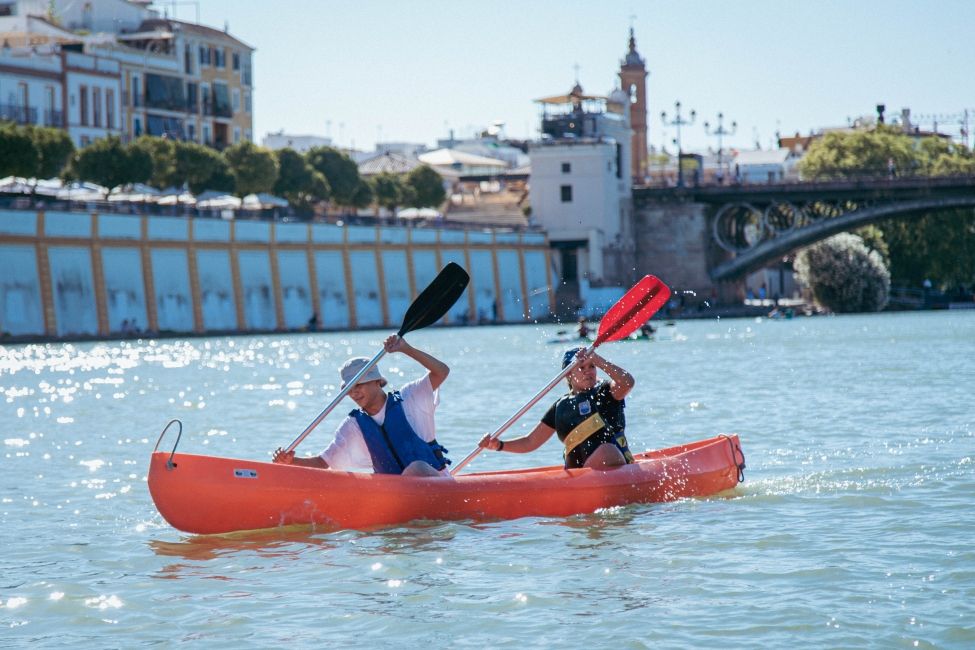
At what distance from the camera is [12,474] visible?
18.5 meters

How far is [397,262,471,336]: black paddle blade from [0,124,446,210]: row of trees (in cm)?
4575

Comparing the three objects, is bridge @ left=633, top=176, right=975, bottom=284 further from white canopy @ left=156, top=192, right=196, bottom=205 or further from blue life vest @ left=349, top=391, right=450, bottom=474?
blue life vest @ left=349, top=391, right=450, bottom=474

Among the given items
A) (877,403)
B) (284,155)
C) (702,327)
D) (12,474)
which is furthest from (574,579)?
(284,155)

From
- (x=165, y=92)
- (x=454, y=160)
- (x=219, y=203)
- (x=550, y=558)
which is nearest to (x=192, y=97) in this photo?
(x=165, y=92)

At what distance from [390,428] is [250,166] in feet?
203

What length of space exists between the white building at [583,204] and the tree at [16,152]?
3645cm

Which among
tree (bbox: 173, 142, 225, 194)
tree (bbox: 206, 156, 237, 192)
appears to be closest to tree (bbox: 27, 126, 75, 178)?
tree (bbox: 173, 142, 225, 194)

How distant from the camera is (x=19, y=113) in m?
70.1

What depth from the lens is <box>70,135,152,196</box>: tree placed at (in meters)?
63.5

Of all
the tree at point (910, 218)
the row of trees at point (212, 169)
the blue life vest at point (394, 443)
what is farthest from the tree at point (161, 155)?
the blue life vest at point (394, 443)

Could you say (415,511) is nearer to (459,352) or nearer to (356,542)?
(356,542)

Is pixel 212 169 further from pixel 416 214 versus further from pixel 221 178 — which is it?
pixel 416 214

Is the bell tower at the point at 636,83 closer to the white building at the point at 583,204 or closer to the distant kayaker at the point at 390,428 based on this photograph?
the white building at the point at 583,204

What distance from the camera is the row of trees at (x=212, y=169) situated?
2355 inches
